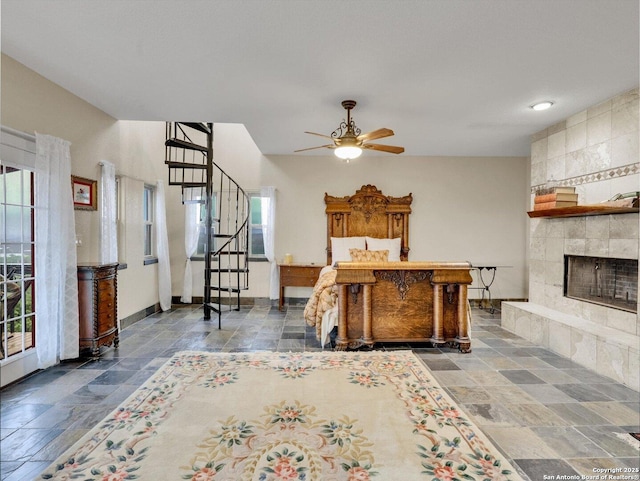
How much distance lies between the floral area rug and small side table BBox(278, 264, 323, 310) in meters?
2.72

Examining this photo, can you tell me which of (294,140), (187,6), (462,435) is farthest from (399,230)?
(187,6)

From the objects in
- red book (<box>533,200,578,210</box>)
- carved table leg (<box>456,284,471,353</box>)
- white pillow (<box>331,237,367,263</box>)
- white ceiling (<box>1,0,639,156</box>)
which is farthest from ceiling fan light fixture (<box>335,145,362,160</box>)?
white pillow (<box>331,237,367,263</box>)

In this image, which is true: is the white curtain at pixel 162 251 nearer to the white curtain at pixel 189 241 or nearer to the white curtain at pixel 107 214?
the white curtain at pixel 189 241

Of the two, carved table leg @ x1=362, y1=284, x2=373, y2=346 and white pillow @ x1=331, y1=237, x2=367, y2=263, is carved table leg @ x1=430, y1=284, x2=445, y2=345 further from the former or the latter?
white pillow @ x1=331, y1=237, x2=367, y2=263

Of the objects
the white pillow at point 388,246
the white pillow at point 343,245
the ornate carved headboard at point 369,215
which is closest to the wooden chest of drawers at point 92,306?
the white pillow at point 343,245

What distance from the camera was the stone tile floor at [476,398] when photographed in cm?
196

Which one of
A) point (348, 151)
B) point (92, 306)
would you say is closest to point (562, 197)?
point (348, 151)

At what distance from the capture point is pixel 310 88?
3.36 meters

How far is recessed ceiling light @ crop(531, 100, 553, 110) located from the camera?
12.1 feet

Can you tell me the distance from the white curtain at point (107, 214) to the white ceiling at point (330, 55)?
0.74 meters

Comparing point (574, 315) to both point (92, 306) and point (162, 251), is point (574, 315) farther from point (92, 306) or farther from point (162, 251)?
point (162, 251)

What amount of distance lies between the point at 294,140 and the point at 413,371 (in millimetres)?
3640

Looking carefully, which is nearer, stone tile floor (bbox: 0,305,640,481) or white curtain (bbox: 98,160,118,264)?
stone tile floor (bbox: 0,305,640,481)

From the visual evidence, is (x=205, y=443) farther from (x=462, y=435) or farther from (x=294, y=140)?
(x=294, y=140)
